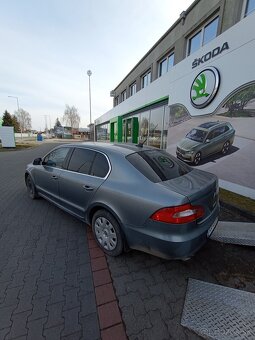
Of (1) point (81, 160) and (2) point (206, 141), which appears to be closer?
(1) point (81, 160)

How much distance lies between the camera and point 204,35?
27.3 ft

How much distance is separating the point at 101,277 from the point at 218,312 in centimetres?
133

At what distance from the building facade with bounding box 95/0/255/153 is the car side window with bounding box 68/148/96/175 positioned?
4216 millimetres

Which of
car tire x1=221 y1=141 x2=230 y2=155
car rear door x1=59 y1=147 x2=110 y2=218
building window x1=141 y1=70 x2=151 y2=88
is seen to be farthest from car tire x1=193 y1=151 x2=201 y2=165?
building window x1=141 y1=70 x2=151 y2=88

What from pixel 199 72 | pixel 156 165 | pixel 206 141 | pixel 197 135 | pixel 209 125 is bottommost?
pixel 156 165

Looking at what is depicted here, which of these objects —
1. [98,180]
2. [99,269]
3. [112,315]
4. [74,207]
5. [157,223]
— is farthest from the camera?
[74,207]

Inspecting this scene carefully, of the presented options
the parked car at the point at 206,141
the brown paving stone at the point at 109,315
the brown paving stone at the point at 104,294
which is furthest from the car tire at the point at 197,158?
the brown paving stone at the point at 109,315

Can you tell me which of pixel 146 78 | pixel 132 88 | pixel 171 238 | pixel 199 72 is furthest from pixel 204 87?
pixel 132 88

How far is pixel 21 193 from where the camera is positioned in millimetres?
5402

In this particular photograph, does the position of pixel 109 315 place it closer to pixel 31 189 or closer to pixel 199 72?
pixel 31 189

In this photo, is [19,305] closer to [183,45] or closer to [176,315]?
[176,315]

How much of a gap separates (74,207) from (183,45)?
32.3 ft

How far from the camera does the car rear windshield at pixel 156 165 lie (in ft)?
8.13

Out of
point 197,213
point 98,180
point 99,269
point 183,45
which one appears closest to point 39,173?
point 98,180
